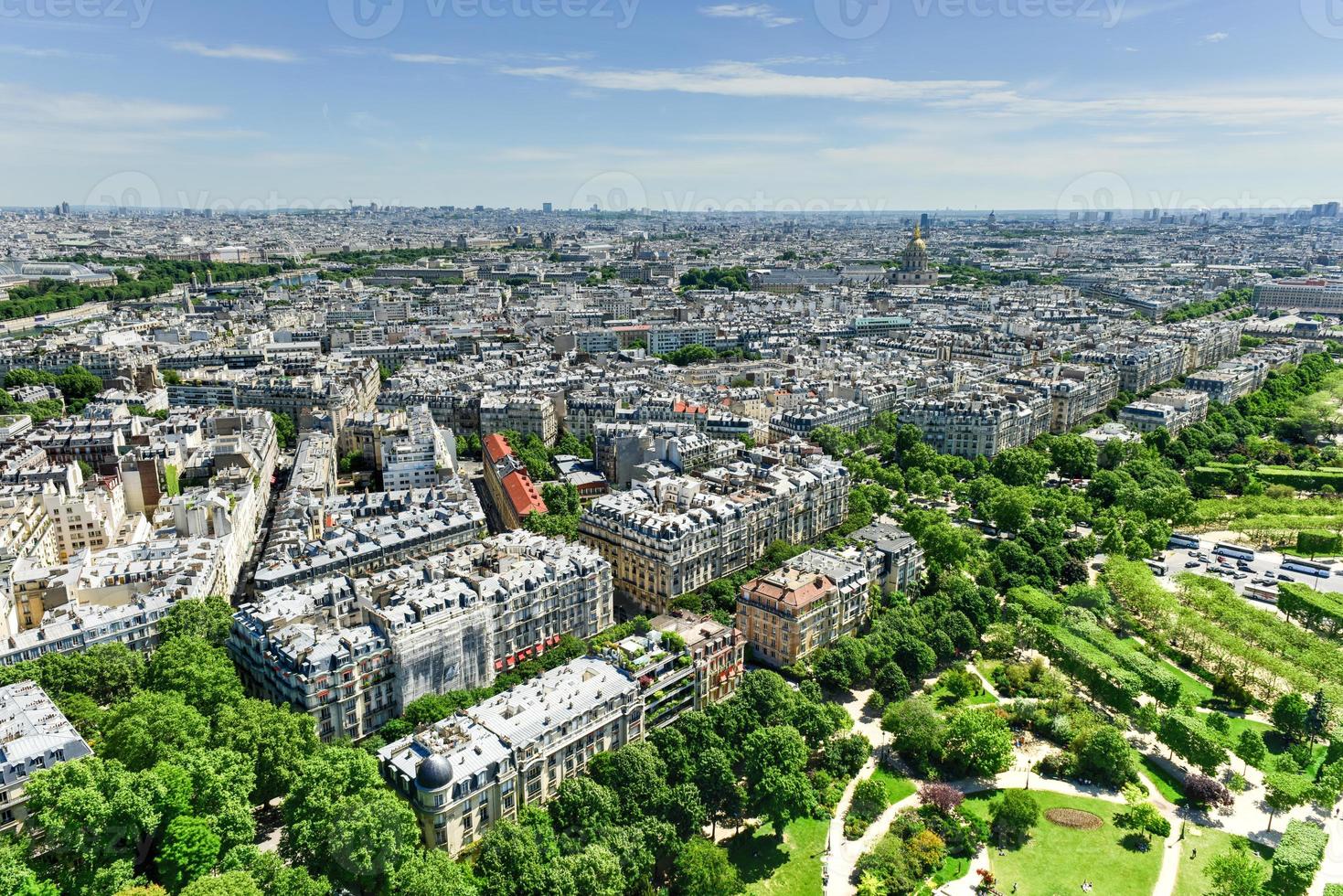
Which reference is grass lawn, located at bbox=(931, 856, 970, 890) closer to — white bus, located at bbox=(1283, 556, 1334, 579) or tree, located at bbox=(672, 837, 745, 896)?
tree, located at bbox=(672, 837, 745, 896)

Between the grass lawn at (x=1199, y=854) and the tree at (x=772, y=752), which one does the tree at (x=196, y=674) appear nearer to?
the tree at (x=772, y=752)

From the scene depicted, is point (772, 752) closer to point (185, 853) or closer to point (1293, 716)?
point (185, 853)

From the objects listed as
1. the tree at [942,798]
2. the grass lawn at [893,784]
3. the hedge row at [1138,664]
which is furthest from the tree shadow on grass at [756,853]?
the hedge row at [1138,664]

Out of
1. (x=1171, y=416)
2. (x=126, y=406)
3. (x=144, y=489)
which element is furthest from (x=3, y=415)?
(x=1171, y=416)

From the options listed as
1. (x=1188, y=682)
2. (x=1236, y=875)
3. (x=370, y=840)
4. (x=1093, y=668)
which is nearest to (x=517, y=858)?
(x=370, y=840)

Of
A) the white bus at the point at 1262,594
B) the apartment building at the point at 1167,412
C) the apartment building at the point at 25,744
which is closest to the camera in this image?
the apartment building at the point at 25,744
